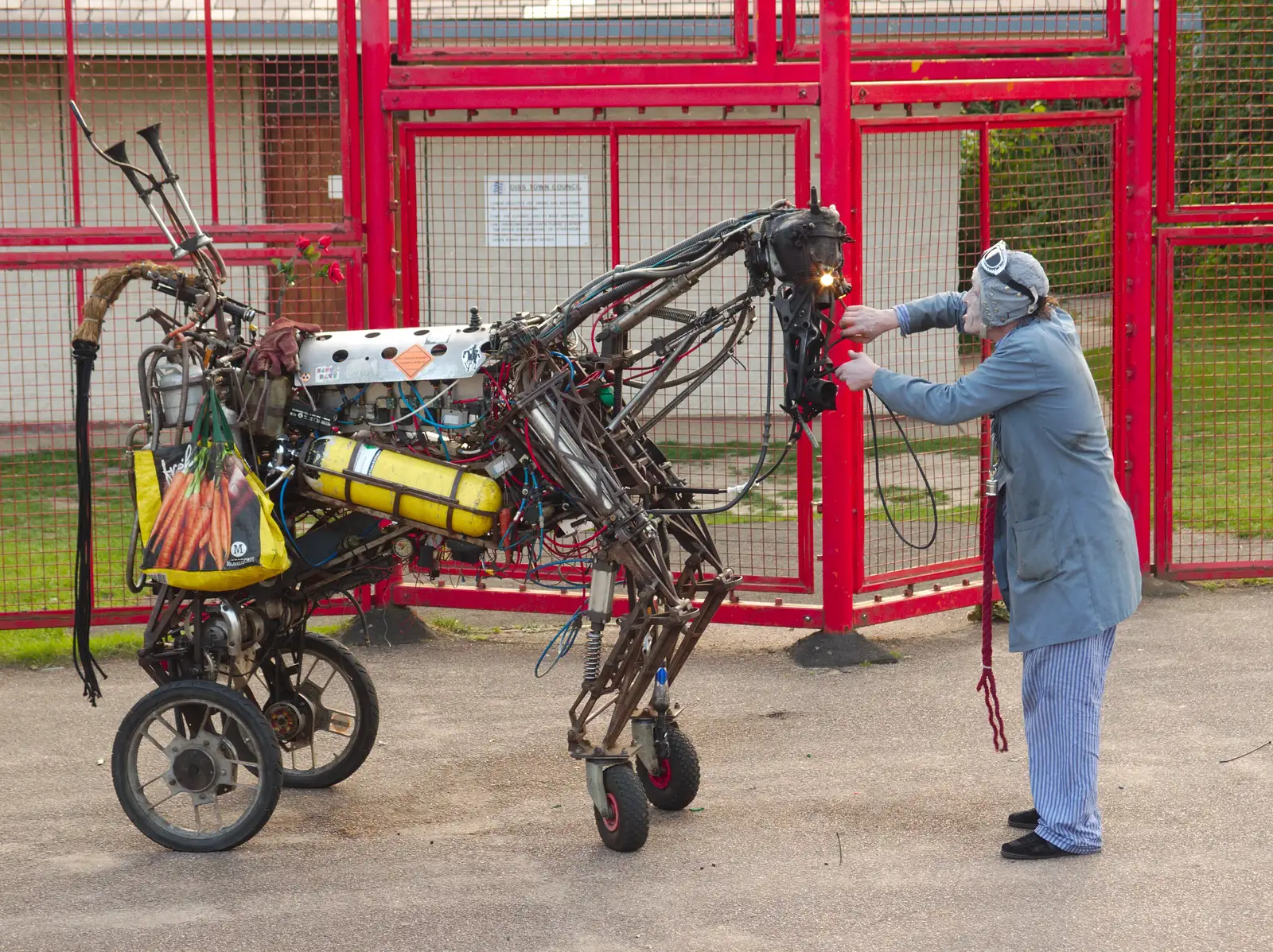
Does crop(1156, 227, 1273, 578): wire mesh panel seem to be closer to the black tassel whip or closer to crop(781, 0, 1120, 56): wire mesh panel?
crop(781, 0, 1120, 56): wire mesh panel

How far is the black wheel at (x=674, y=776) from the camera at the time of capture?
19.7 ft

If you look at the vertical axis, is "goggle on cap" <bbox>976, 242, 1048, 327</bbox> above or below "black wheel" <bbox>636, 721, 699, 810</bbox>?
above

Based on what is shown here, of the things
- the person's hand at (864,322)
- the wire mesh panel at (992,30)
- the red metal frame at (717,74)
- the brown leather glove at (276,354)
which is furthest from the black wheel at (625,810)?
the wire mesh panel at (992,30)

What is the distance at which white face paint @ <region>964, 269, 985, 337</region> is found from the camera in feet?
18.0

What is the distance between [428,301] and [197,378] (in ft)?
10.1

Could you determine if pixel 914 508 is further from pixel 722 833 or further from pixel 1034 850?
pixel 1034 850

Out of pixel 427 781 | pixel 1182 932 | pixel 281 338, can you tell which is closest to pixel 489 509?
pixel 281 338

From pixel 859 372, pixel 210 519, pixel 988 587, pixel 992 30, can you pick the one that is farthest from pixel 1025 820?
pixel 992 30

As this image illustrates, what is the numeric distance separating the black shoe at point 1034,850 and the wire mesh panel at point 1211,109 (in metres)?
4.80

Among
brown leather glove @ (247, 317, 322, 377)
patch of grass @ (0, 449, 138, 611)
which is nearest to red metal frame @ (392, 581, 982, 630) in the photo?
patch of grass @ (0, 449, 138, 611)

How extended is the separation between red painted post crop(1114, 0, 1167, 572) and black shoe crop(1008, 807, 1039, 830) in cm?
336

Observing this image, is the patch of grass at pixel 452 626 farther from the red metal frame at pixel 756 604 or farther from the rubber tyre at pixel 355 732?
the rubber tyre at pixel 355 732

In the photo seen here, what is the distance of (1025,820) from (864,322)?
1.95m

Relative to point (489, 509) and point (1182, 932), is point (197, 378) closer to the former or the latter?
point (489, 509)
